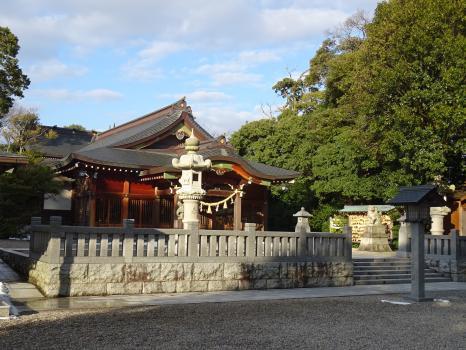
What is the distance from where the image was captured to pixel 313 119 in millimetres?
34250

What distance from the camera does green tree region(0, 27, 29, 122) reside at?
2683cm

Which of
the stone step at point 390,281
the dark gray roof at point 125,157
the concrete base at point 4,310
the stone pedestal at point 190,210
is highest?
the dark gray roof at point 125,157

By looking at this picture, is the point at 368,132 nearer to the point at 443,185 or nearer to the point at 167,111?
the point at 443,185

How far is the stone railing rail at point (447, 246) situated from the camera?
1721cm

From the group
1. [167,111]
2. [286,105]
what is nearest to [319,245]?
[167,111]

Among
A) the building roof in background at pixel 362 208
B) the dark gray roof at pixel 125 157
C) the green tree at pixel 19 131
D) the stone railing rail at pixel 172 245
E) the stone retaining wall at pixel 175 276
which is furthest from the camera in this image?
the green tree at pixel 19 131

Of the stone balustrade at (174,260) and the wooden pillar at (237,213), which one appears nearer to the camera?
the stone balustrade at (174,260)

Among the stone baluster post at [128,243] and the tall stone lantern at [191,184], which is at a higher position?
the tall stone lantern at [191,184]

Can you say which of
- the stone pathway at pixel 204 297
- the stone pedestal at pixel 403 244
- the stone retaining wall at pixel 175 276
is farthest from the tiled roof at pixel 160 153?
the stone pathway at pixel 204 297

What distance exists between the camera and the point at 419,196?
38.2ft

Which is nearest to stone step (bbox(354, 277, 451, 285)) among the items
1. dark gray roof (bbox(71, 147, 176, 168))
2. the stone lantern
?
the stone lantern

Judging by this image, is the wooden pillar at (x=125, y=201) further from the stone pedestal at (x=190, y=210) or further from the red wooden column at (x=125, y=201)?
the stone pedestal at (x=190, y=210)

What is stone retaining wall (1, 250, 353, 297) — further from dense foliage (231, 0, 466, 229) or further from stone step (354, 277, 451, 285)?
dense foliage (231, 0, 466, 229)

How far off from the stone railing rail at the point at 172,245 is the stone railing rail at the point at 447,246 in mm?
4745
